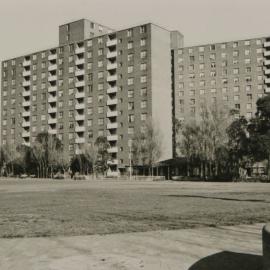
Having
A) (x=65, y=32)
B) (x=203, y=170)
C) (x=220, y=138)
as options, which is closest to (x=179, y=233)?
(x=220, y=138)

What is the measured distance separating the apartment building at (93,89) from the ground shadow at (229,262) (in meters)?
83.5

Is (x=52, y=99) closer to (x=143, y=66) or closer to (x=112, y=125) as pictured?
(x=112, y=125)

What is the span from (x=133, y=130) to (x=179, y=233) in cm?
8667

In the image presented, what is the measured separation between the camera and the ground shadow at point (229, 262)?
19.8 ft

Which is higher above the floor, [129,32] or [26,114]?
[129,32]

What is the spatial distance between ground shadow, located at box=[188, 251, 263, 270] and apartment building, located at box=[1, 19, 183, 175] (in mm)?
83477

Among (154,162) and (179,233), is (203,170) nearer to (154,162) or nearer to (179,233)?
(154,162)

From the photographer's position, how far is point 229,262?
6312mm

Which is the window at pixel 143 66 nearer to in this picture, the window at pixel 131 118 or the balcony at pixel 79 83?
the window at pixel 131 118

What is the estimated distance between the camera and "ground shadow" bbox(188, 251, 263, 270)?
19.8 feet

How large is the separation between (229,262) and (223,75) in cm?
10160

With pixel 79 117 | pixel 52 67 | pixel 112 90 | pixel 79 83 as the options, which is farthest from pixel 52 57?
pixel 112 90

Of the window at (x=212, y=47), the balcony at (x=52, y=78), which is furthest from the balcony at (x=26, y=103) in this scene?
the window at (x=212, y=47)

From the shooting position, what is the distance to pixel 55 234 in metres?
9.19
